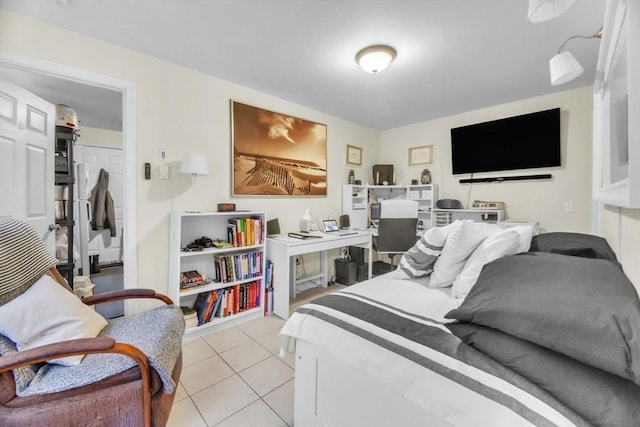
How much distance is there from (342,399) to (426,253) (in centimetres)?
99

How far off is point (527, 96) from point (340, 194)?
2.51 meters

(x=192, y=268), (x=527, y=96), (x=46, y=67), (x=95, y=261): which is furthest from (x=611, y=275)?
(x=95, y=261)

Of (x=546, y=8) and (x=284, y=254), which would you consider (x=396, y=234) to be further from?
(x=546, y=8)

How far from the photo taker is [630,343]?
2.04ft

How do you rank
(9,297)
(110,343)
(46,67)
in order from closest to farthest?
(110,343) → (9,297) → (46,67)

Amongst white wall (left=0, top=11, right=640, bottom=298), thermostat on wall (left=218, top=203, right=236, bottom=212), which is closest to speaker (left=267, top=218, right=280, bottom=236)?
white wall (left=0, top=11, right=640, bottom=298)

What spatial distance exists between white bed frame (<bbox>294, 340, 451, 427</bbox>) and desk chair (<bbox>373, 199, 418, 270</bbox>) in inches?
85.6

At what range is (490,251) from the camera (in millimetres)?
1361

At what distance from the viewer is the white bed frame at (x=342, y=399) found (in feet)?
2.93

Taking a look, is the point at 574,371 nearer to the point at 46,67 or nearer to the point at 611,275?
the point at 611,275

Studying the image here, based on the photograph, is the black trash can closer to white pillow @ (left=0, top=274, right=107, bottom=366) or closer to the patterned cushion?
white pillow @ (left=0, top=274, right=107, bottom=366)

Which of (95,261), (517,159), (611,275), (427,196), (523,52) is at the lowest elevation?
(95,261)

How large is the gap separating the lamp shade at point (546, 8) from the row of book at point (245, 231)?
2.34 metres

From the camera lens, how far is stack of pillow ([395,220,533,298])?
136 cm
